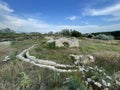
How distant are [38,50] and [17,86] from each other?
17.1 ft

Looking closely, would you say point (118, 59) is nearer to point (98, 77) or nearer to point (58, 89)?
point (98, 77)

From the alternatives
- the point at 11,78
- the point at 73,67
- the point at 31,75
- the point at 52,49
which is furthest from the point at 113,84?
the point at 52,49

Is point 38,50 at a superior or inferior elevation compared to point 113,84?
superior

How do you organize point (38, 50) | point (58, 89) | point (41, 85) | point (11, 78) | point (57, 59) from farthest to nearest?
point (38, 50) < point (57, 59) < point (11, 78) < point (41, 85) < point (58, 89)

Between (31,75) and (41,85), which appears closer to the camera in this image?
(41,85)

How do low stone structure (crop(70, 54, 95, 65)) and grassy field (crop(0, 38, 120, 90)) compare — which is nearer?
grassy field (crop(0, 38, 120, 90))

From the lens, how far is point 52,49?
1036 centimetres

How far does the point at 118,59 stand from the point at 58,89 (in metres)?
4.91

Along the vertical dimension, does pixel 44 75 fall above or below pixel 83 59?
below

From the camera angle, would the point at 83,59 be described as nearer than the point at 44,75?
No

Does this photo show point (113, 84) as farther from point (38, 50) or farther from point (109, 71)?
point (38, 50)

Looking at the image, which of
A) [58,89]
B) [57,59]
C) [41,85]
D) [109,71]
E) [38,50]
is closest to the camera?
[58,89]

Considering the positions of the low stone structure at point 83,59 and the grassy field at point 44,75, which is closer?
the grassy field at point 44,75

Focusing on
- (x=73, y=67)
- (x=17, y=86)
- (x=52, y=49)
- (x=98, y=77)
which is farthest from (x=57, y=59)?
(x=17, y=86)
